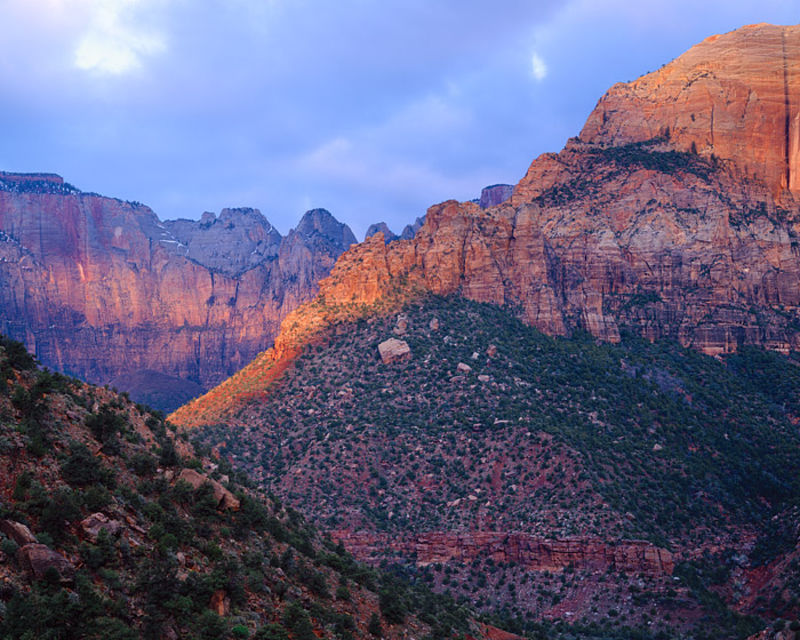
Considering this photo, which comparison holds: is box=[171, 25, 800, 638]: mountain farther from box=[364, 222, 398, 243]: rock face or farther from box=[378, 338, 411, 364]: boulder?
box=[364, 222, 398, 243]: rock face

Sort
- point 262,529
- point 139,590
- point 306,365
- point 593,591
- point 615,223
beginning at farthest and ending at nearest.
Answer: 1. point 615,223
2. point 306,365
3. point 593,591
4. point 262,529
5. point 139,590

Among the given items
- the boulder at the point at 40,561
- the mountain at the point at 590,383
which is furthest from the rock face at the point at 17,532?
the mountain at the point at 590,383

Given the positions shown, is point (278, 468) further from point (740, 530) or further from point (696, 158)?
point (696, 158)

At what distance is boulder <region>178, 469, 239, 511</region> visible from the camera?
2739cm

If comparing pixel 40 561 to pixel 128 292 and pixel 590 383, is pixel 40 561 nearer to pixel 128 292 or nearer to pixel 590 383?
pixel 590 383

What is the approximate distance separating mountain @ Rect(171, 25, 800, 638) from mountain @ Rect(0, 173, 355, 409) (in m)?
77.8

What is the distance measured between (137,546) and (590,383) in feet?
200

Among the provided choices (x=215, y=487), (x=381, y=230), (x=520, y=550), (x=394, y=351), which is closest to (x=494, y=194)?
(x=381, y=230)

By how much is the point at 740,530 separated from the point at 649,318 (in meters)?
33.3

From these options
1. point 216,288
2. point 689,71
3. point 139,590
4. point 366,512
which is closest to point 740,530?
point 366,512

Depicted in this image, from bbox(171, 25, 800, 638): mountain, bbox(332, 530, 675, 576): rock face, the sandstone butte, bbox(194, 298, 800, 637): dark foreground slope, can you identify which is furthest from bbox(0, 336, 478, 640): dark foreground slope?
the sandstone butte

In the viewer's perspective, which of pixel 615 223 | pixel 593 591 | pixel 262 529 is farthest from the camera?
pixel 615 223

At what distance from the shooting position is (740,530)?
196 ft

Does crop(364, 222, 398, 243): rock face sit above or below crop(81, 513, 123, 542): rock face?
above
